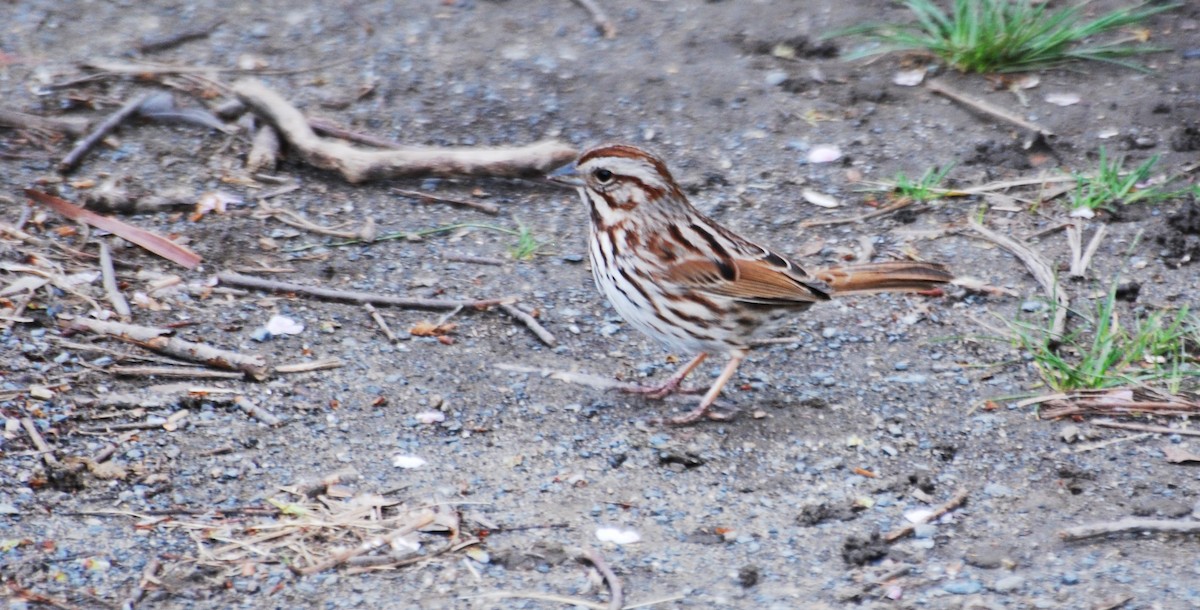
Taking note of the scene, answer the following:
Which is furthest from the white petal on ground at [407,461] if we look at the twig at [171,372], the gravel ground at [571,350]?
the twig at [171,372]

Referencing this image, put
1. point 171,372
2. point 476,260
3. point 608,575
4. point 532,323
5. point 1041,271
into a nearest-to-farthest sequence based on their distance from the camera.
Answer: point 608,575
point 171,372
point 532,323
point 1041,271
point 476,260

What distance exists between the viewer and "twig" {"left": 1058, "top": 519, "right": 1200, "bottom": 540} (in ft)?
14.2

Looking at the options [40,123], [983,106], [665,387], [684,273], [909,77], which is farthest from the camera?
[909,77]

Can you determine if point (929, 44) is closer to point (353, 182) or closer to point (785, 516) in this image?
point (353, 182)

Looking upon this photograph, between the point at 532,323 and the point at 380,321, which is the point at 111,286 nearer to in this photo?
the point at 380,321

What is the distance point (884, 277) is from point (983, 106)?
89.9 inches

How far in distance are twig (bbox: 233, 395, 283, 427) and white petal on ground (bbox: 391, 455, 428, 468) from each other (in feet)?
1.61

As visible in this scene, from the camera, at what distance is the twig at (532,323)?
19.0 feet

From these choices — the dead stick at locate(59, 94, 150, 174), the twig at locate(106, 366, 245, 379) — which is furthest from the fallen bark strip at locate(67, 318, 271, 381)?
the dead stick at locate(59, 94, 150, 174)

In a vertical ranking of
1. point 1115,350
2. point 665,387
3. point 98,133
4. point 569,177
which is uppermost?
point 569,177

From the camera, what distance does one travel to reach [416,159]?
269 inches

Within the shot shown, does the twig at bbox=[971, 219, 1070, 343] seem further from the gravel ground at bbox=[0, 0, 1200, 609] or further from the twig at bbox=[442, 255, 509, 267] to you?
the twig at bbox=[442, 255, 509, 267]

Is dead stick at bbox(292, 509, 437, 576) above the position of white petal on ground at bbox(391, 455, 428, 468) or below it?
above

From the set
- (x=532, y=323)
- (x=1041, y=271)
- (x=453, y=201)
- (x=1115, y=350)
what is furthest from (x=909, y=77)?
(x=532, y=323)
